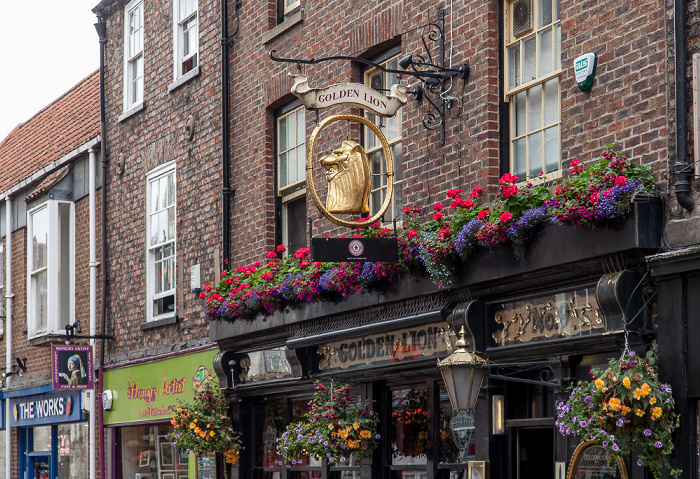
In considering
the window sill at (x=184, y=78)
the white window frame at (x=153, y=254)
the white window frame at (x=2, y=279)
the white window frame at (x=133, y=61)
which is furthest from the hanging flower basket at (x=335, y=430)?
the white window frame at (x=2, y=279)

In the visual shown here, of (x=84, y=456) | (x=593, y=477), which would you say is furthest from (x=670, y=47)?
(x=84, y=456)

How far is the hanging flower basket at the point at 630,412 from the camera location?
744cm

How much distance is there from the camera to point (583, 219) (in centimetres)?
797

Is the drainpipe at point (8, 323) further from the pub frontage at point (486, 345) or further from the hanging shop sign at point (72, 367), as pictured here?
the pub frontage at point (486, 345)

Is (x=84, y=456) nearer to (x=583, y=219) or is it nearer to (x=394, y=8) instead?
(x=394, y=8)

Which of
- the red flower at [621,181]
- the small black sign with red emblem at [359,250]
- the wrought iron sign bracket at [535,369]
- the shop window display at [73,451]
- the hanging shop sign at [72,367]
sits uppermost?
the red flower at [621,181]

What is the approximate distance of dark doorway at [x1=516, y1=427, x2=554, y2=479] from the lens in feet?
31.2

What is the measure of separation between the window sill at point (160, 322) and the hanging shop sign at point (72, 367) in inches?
59.8

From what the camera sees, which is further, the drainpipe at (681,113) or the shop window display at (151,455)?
the shop window display at (151,455)

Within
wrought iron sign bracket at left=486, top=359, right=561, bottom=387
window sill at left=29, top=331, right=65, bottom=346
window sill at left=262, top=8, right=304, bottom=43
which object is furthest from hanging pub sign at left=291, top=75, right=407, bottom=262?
window sill at left=29, top=331, right=65, bottom=346

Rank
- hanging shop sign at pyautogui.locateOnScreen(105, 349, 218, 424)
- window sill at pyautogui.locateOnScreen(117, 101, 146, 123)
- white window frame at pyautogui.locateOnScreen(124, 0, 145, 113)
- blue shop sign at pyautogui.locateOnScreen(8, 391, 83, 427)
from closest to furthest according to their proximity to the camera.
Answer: hanging shop sign at pyautogui.locateOnScreen(105, 349, 218, 424)
window sill at pyautogui.locateOnScreen(117, 101, 146, 123)
white window frame at pyautogui.locateOnScreen(124, 0, 145, 113)
blue shop sign at pyautogui.locateOnScreen(8, 391, 83, 427)

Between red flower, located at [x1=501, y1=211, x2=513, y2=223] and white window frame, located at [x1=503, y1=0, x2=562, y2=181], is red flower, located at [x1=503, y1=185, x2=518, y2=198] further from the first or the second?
white window frame, located at [x1=503, y1=0, x2=562, y2=181]

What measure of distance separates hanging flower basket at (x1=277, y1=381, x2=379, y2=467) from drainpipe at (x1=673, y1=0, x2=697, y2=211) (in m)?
4.60

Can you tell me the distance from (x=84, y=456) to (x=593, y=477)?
11.2m
